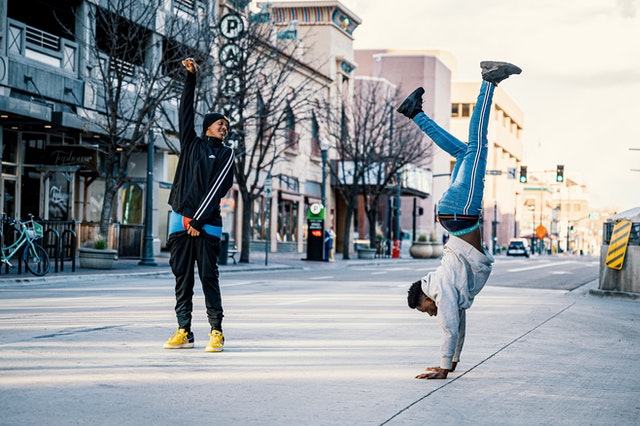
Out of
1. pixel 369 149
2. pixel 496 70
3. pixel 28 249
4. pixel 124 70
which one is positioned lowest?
pixel 28 249

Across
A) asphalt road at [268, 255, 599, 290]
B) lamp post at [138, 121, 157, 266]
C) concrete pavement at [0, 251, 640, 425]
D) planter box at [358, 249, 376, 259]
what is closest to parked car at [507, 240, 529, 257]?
planter box at [358, 249, 376, 259]

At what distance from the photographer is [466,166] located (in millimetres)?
6973

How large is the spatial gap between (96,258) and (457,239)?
17.6m

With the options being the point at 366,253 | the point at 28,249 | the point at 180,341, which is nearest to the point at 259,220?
the point at 366,253

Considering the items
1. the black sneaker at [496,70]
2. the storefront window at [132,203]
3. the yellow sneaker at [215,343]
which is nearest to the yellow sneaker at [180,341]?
the yellow sneaker at [215,343]

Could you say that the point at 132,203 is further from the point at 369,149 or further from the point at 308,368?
the point at 308,368

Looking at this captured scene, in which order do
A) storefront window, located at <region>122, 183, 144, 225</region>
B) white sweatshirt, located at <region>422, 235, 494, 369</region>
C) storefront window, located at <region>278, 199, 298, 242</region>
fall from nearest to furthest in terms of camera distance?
white sweatshirt, located at <region>422, 235, 494, 369</region> → storefront window, located at <region>122, 183, 144, 225</region> → storefront window, located at <region>278, 199, 298, 242</region>

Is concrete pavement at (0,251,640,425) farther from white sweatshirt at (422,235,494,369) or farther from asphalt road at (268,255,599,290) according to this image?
asphalt road at (268,255,599,290)

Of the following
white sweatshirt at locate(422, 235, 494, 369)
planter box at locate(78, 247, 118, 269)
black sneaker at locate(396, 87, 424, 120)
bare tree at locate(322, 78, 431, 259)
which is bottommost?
planter box at locate(78, 247, 118, 269)

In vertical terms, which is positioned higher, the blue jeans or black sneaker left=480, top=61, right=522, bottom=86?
black sneaker left=480, top=61, right=522, bottom=86

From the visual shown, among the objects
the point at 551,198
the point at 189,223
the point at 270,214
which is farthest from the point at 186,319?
the point at 551,198

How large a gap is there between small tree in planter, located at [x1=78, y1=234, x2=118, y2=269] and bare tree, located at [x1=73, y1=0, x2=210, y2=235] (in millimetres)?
1211

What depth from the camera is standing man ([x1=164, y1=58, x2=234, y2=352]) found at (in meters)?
7.87

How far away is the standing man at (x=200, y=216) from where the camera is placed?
787 cm
